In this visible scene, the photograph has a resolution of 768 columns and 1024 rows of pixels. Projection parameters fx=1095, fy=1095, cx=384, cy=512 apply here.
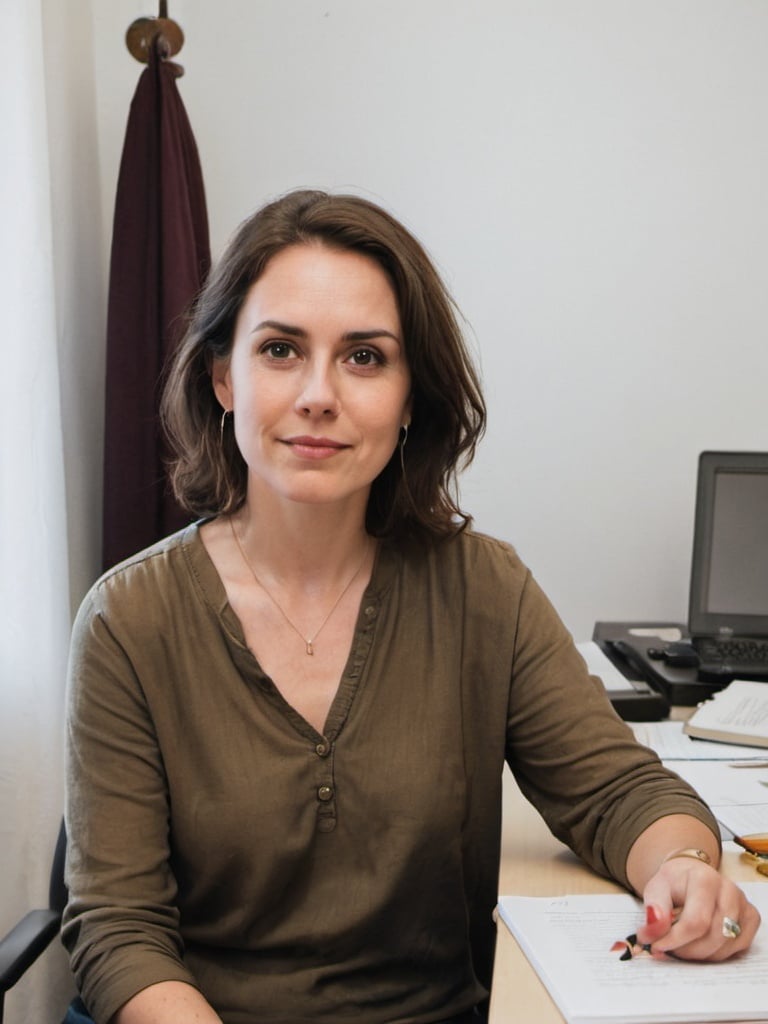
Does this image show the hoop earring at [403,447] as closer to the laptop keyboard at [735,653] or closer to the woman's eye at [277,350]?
the woman's eye at [277,350]

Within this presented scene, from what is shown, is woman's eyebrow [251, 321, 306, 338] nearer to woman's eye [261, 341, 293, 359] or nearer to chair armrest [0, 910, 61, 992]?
woman's eye [261, 341, 293, 359]

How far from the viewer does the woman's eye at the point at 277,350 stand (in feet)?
4.01

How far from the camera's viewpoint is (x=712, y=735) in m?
1.64

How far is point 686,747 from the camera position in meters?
1.62

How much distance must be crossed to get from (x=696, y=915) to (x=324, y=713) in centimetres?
45

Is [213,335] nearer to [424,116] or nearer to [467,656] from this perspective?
[467,656]

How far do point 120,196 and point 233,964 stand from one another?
4.65 ft

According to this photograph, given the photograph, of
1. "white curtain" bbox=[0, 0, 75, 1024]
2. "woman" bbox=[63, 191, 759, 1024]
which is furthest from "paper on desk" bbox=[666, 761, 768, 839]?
"white curtain" bbox=[0, 0, 75, 1024]

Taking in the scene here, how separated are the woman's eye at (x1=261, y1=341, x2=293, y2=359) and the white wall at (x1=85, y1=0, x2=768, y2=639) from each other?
113 centimetres

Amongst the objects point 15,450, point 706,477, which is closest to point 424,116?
point 706,477

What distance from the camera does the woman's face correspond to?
47.2 inches

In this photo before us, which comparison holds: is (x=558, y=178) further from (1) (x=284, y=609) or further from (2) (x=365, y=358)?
(1) (x=284, y=609)

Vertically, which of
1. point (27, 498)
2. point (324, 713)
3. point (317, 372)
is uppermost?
point (317, 372)

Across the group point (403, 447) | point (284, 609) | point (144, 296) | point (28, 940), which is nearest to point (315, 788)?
point (284, 609)
